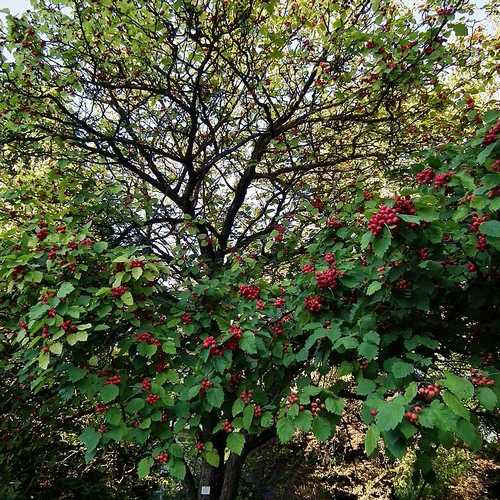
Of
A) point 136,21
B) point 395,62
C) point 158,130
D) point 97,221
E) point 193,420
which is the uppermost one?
point 136,21

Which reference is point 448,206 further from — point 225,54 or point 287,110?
point 225,54

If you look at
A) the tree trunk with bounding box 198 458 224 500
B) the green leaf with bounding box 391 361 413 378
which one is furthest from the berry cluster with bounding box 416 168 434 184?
the tree trunk with bounding box 198 458 224 500

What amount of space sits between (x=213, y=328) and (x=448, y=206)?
1.60 metres

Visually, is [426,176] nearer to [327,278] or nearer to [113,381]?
[327,278]

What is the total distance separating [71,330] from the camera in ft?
7.58

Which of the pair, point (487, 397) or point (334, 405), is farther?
point (334, 405)

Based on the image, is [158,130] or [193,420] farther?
[158,130]

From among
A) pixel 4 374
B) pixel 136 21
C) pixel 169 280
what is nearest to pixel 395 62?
pixel 136 21

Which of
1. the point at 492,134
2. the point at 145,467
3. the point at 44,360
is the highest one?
the point at 492,134

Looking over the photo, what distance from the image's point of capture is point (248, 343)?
231cm

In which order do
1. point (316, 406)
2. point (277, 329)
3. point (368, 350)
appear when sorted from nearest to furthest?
point (368, 350) < point (316, 406) < point (277, 329)

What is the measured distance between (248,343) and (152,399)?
605 millimetres

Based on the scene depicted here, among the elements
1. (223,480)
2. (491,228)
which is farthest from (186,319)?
(223,480)

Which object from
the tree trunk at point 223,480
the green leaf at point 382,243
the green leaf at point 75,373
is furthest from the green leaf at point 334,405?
the tree trunk at point 223,480
